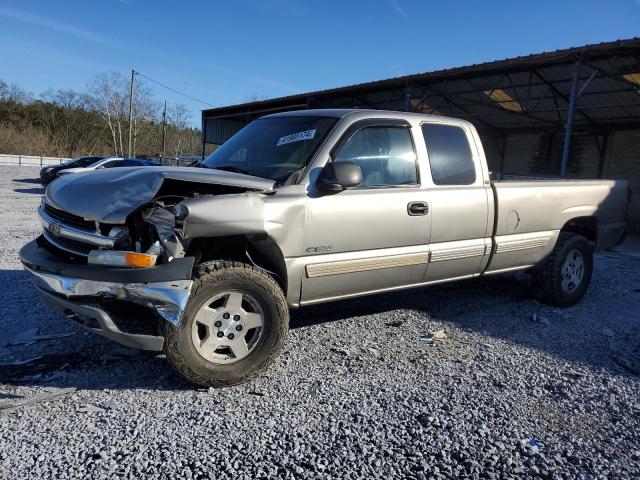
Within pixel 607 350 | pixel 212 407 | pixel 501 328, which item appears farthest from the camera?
pixel 501 328

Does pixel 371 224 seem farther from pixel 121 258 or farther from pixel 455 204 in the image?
pixel 121 258

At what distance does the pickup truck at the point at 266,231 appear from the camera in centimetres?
294

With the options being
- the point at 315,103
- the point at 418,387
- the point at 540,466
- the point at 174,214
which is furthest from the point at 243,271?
the point at 315,103

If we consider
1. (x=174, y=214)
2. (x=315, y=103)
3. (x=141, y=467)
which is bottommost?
(x=141, y=467)

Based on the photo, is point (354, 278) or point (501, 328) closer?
point (354, 278)

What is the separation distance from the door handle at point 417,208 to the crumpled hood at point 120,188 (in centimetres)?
122

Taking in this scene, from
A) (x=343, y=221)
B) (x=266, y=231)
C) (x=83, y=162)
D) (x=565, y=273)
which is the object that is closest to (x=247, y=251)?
(x=266, y=231)

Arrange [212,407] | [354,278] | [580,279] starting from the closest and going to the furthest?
[212,407], [354,278], [580,279]

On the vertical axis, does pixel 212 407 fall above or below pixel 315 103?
below

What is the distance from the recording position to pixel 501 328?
4.66m

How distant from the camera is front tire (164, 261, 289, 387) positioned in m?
3.01

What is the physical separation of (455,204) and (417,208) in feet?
1.56

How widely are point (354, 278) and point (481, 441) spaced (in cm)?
150

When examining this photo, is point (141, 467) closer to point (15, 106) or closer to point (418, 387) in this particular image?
point (418, 387)
